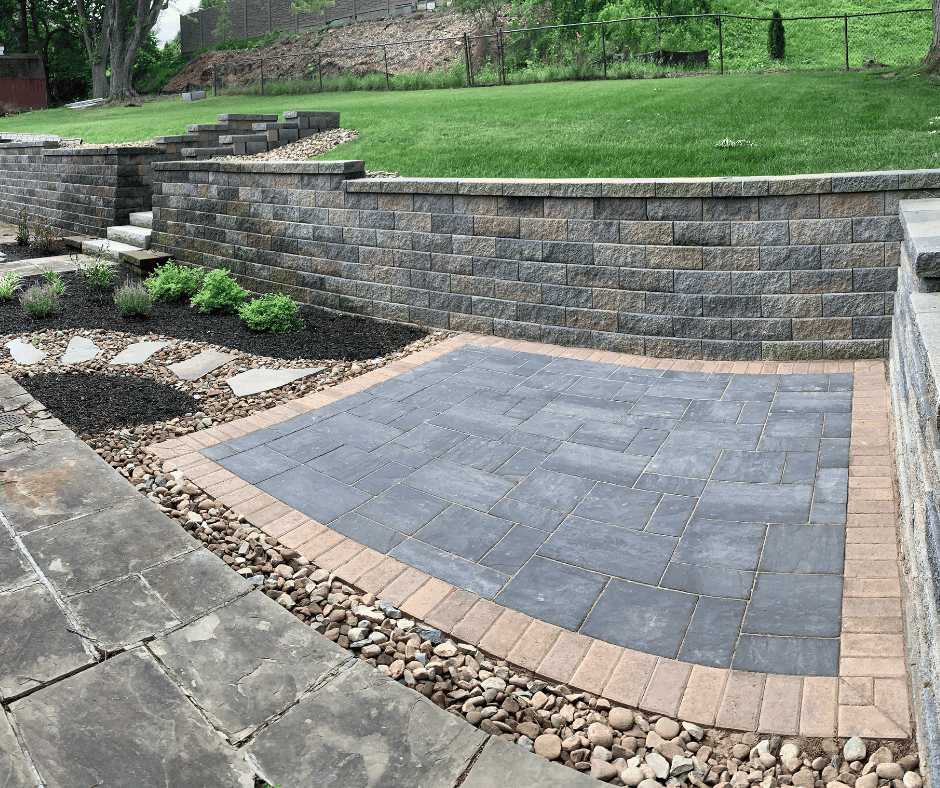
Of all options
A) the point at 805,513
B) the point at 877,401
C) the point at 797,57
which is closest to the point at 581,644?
the point at 805,513

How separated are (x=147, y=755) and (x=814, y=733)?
195 cm

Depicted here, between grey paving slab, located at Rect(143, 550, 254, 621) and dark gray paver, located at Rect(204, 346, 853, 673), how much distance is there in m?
0.61

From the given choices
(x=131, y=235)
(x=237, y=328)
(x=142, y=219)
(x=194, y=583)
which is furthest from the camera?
(x=142, y=219)

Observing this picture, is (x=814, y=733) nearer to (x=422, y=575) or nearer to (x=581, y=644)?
→ (x=581, y=644)

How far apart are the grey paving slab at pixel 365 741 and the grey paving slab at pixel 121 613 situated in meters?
0.75

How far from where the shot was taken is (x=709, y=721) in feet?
7.88

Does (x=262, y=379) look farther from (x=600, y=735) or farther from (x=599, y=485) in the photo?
(x=600, y=735)

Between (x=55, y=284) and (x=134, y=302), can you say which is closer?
(x=134, y=302)

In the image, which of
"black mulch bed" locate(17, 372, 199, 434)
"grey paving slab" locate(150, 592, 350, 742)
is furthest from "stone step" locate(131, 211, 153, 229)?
"grey paving slab" locate(150, 592, 350, 742)

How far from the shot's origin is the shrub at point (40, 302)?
7.67 meters

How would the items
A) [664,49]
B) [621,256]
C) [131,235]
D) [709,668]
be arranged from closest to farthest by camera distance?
[709,668] → [621,256] → [131,235] → [664,49]

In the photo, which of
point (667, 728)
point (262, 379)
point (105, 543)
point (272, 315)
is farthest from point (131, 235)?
point (667, 728)

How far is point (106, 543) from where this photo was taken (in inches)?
135

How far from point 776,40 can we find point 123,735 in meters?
19.9
